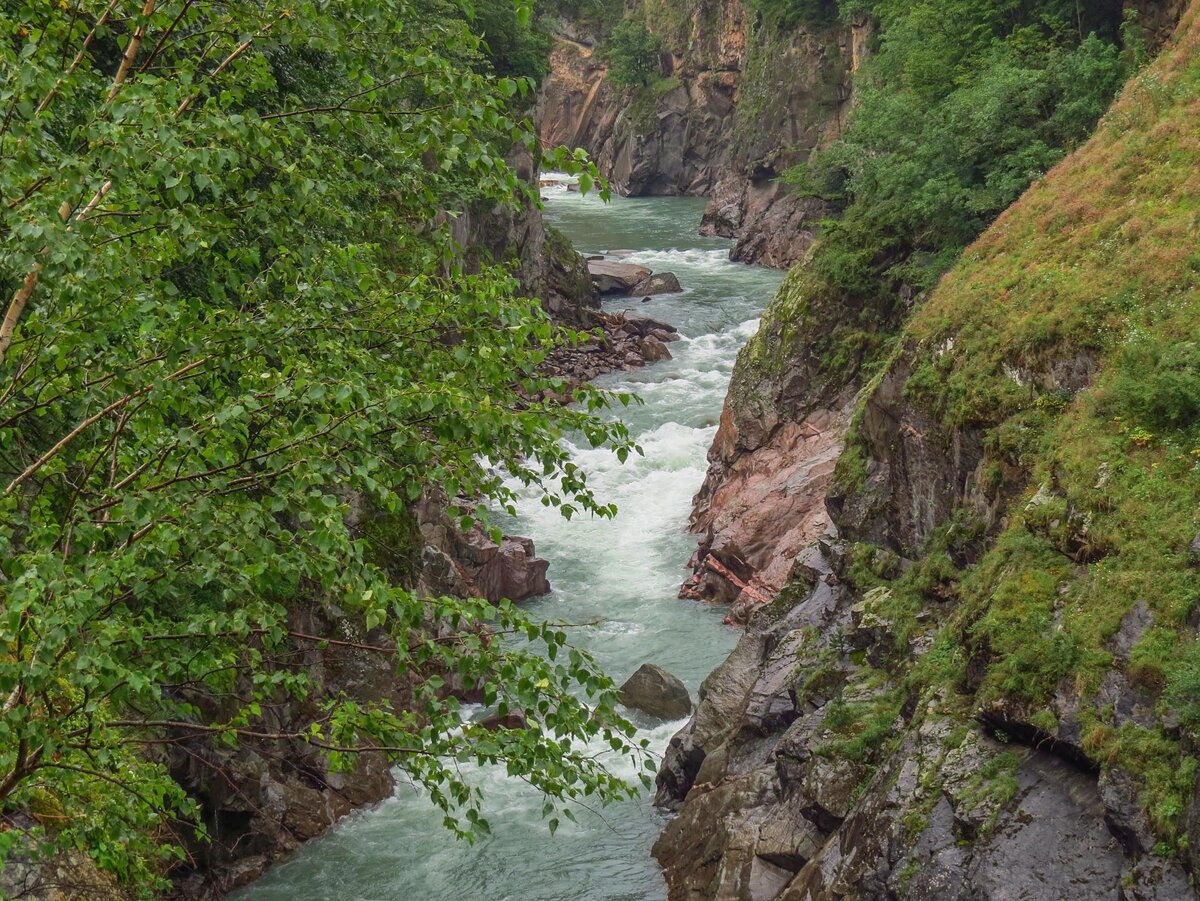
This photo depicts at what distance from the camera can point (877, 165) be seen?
29.6m

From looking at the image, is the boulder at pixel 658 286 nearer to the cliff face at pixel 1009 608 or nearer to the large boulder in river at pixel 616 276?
the large boulder in river at pixel 616 276

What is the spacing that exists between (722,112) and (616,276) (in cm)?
3870

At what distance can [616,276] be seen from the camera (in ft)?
168

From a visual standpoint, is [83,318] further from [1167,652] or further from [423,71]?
[1167,652]

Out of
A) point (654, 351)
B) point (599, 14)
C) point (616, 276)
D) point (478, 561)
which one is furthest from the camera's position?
point (599, 14)

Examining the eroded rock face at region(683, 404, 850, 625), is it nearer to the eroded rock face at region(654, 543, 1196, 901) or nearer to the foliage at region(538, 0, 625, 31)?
the eroded rock face at region(654, 543, 1196, 901)

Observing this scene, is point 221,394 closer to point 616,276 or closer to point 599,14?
point 616,276

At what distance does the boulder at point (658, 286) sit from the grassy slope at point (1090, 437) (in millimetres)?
30742

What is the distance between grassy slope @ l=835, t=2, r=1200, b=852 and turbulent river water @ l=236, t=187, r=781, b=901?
16.0 ft

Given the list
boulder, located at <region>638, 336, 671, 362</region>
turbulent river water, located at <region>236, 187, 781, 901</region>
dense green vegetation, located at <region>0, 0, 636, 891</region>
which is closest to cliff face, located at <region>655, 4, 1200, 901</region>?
turbulent river water, located at <region>236, 187, 781, 901</region>

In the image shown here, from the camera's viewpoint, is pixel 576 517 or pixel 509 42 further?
pixel 509 42

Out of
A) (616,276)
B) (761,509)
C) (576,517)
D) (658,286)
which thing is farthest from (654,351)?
(761,509)

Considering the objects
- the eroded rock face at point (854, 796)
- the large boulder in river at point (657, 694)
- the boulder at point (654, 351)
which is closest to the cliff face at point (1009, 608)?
the eroded rock face at point (854, 796)

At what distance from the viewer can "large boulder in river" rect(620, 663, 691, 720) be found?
19.6 meters
